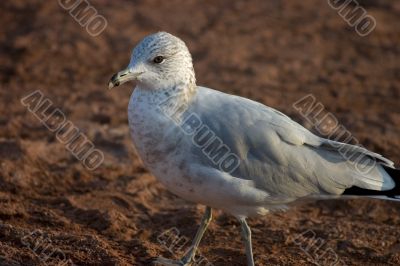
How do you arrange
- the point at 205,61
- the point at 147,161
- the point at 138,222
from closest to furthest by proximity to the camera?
the point at 147,161 → the point at 138,222 → the point at 205,61

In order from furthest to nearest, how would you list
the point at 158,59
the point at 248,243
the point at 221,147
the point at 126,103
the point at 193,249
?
the point at 126,103 < the point at 193,249 < the point at 248,243 < the point at 158,59 < the point at 221,147

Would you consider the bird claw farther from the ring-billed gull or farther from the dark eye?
the dark eye

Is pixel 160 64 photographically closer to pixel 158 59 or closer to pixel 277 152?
pixel 158 59

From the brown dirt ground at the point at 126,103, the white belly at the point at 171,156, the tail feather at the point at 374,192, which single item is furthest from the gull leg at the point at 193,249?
the tail feather at the point at 374,192

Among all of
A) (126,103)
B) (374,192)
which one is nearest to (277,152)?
(374,192)

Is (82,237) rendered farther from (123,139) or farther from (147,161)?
(123,139)

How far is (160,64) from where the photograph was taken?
18.6 ft

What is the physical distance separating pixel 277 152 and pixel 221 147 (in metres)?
0.47

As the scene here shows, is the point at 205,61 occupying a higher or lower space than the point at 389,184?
higher

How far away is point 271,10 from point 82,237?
8284 mm

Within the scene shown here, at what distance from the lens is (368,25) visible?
12.8 m

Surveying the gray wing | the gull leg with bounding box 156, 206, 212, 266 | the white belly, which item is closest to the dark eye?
the white belly

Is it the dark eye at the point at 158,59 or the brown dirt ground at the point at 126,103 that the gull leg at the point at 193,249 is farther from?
the dark eye at the point at 158,59

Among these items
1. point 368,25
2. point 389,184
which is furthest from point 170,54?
point 368,25
